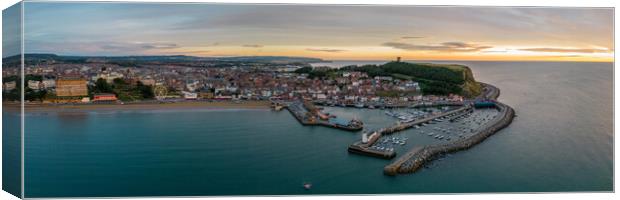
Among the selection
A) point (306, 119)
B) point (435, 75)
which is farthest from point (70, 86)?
point (435, 75)

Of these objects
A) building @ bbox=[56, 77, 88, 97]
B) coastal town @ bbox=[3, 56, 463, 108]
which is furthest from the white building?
building @ bbox=[56, 77, 88, 97]

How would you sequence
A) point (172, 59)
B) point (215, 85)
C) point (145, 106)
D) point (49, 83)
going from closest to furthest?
point (49, 83)
point (172, 59)
point (145, 106)
point (215, 85)

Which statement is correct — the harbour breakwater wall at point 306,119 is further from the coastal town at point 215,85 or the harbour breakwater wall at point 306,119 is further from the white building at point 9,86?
the white building at point 9,86

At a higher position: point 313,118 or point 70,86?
point 70,86

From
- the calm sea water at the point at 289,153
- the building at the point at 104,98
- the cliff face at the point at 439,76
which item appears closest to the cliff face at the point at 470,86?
the cliff face at the point at 439,76

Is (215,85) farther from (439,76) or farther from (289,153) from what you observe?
(439,76)

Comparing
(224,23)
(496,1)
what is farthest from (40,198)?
(496,1)

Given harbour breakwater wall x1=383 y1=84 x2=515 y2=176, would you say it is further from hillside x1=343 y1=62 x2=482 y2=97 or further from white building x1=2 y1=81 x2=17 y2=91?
white building x1=2 y1=81 x2=17 y2=91
